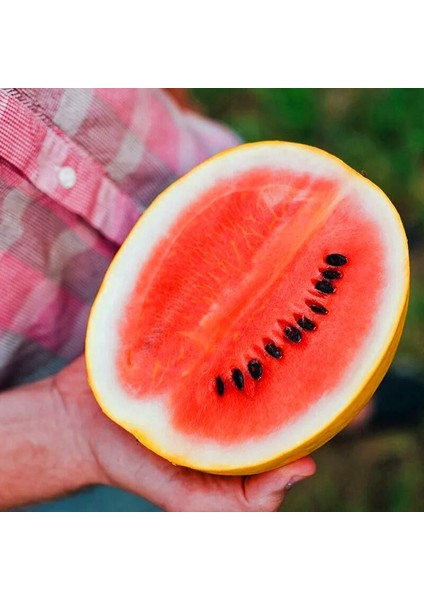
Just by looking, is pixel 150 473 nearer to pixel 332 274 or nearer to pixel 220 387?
pixel 220 387

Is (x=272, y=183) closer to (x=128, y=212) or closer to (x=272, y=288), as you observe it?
(x=272, y=288)

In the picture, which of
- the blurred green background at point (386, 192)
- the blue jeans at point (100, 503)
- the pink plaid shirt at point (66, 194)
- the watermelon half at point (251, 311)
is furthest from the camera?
the blurred green background at point (386, 192)

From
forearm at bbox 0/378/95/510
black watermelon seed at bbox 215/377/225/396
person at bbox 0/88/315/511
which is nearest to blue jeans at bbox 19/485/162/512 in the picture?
person at bbox 0/88/315/511

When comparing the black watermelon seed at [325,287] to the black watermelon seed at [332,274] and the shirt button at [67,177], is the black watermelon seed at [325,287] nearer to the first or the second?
the black watermelon seed at [332,274]

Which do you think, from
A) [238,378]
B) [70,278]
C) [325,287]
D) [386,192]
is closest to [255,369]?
[238,378]

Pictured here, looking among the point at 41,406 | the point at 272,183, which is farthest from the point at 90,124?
the point at 41,406

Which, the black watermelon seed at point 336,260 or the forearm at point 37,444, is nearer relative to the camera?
the black watermelon seed at point 336,260

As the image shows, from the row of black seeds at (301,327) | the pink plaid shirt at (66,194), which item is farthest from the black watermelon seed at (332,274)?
the pink plaid shirt at (66,194)
